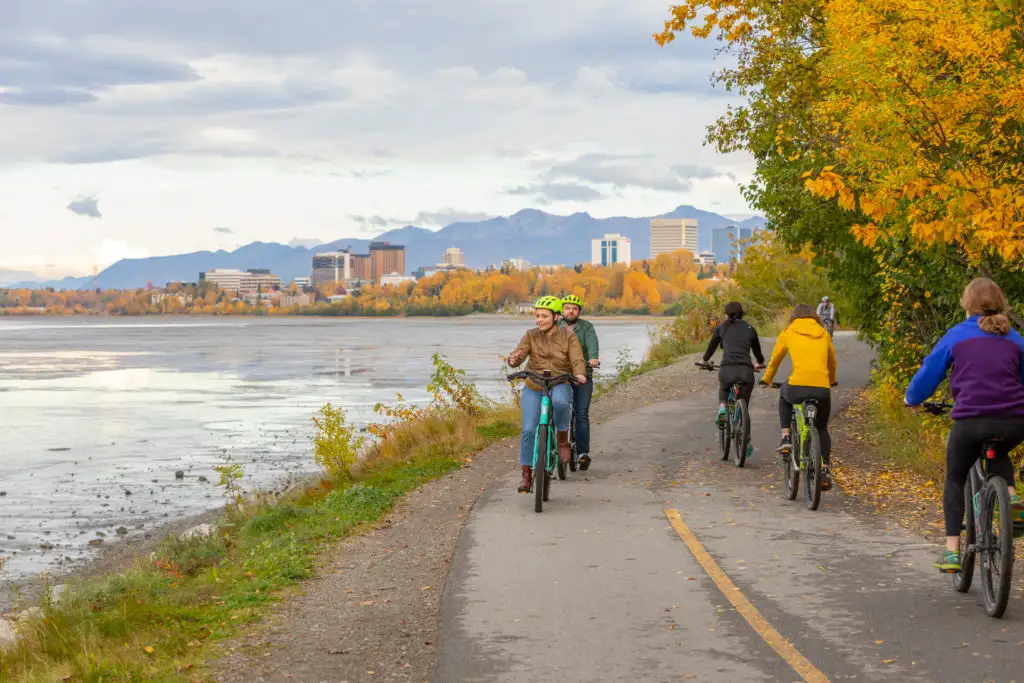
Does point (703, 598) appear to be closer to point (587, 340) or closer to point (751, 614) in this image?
point (751, 614)

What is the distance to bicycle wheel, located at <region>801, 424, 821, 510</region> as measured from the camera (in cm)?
1078

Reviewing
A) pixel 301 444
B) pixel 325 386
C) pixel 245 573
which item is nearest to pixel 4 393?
pixel 325 386

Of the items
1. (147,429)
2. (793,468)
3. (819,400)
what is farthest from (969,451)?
(147,429)

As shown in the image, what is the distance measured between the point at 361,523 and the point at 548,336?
257 centimetres

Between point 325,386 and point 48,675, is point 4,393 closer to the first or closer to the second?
point 325,386

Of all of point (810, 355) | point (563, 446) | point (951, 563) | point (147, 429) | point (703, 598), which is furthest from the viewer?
point (147, 429)

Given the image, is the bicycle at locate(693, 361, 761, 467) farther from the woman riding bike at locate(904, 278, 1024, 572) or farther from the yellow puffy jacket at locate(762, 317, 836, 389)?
the woman riding bike at locate(904, 278, 1024, 572)

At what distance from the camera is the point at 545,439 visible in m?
11.0

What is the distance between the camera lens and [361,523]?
36.8 ft

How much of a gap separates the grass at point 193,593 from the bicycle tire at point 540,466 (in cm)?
168

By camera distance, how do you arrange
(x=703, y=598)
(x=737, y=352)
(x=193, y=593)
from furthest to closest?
(x=737, y=352) → (x=193, y=593) → (x=703, y=598)

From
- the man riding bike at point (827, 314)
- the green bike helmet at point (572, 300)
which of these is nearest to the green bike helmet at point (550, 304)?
the green bike helmet at point (572, 300)

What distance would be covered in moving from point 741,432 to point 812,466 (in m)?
3.06

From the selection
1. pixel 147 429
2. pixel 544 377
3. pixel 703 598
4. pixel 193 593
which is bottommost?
pixel 147 429
